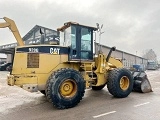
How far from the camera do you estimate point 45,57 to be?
6.57m

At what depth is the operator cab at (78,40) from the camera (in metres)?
7.12

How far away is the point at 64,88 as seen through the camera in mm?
6500

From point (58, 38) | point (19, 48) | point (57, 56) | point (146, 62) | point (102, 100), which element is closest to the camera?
point (19, 48)

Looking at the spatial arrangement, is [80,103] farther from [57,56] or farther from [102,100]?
[57,56]

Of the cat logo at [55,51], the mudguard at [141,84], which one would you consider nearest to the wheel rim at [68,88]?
the cat logo at [55,51]

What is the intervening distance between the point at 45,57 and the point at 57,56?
0.45m

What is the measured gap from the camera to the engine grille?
6.41m

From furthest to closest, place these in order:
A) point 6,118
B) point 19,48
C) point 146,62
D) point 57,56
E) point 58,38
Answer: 1. point 146,62
2. point 58,38
3. point 57,56
4. point 19,48
5. point 6,118

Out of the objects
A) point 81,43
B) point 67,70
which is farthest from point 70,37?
point 67,70

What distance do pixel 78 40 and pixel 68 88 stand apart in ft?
5.98

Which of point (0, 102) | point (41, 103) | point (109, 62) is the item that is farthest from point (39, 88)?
point (109, 62)

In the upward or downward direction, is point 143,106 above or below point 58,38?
below

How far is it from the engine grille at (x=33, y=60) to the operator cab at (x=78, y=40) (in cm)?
123

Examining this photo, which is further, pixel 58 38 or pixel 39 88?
pixel 58 38
